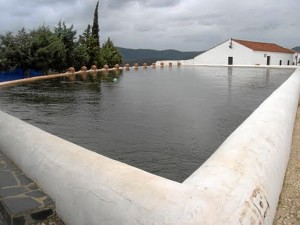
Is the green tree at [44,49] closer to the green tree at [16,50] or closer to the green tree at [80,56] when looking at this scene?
the green tree at [16,50]

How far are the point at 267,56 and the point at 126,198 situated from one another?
170ft

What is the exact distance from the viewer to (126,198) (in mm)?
2732

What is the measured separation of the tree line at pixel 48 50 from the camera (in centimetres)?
2112

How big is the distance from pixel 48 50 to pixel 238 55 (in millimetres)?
33725

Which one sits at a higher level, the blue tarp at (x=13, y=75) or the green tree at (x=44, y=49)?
the green tree at (x=44, y=49)

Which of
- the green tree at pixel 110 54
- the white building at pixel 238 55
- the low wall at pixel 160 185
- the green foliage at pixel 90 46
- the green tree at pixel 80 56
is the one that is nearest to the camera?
the low wall at pixel 160 185

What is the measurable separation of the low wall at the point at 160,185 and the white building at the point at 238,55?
4674cm

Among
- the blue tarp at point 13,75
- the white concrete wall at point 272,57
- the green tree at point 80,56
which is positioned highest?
the green tree at point 80,56

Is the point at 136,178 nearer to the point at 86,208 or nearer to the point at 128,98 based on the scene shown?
the point at 86,208

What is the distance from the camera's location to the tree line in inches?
832

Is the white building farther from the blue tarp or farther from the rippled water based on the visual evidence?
the rippled water

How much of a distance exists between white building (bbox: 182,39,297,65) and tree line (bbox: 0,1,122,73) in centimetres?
2208

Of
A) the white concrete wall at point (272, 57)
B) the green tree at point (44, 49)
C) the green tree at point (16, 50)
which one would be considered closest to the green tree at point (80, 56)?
the green tree at point (44, 49)

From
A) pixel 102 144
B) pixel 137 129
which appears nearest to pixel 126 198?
pixel 102 144
